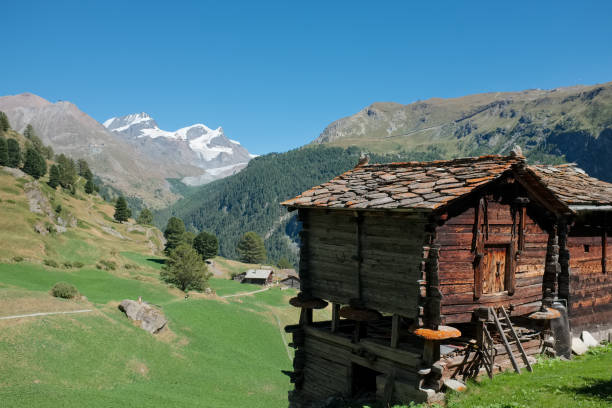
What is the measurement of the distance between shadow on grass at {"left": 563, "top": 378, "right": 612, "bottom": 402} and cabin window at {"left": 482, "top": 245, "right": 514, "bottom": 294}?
11.7 feet

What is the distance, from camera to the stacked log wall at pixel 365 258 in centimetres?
1373

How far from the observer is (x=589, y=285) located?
18.7 m

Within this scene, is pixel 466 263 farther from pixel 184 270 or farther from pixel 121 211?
pixel 121 211

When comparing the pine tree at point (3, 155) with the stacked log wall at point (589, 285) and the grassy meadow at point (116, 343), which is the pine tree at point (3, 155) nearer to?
the grassy meadow at point (116, 343)

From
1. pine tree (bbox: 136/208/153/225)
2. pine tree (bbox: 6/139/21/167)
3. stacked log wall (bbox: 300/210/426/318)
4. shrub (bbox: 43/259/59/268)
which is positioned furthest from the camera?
pine tree (bbox: 136/208/153/225)

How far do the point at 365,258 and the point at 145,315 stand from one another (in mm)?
29832

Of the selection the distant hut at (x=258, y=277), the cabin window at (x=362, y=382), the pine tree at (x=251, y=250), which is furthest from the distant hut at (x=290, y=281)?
the cabin window at (x=362, y=382)

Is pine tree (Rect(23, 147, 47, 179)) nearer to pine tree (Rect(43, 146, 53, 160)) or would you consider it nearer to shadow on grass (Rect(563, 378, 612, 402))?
pine tree (Rect(43, 146, 53, 160))

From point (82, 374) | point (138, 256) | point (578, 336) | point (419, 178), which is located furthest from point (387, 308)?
point (138, 256)

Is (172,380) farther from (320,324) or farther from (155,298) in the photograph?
(155,298)

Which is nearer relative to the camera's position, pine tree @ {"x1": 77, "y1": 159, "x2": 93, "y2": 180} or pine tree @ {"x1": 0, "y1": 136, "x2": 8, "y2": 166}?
pine tree @ {"x1": 0, "y1": 136, "x2": 8, "y2": 166}

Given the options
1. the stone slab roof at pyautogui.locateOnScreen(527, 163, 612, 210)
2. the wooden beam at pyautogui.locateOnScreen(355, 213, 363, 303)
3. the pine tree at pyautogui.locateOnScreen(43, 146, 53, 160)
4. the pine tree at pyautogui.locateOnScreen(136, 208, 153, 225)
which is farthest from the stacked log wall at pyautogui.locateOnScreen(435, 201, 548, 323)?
the pine tree at pyautogui.locateOnScreen(43, 146, 53, 160)

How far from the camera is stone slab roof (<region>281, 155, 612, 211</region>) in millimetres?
13273

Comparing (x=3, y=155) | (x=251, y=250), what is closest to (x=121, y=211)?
(x=3, y=155)
